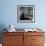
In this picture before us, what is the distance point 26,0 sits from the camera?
4184 mm

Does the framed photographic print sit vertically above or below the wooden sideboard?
above

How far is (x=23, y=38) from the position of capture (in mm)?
3713

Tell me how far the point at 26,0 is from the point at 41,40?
1.39m

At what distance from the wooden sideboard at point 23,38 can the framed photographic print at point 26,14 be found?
646mm

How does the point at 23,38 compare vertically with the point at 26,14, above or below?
below

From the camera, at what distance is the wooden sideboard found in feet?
12.2

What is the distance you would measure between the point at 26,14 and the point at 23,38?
2.94 ft

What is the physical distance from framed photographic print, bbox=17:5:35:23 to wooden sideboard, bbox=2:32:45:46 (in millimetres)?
646

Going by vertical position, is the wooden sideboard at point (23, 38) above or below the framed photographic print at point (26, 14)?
below

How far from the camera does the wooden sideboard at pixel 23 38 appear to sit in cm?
371

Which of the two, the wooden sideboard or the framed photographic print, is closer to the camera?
the wooden sideboard

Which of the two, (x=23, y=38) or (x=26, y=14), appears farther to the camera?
(x=26, y=14)

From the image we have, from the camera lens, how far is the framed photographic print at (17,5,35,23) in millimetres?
4195

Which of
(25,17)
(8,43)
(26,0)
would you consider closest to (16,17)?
(25,17)
